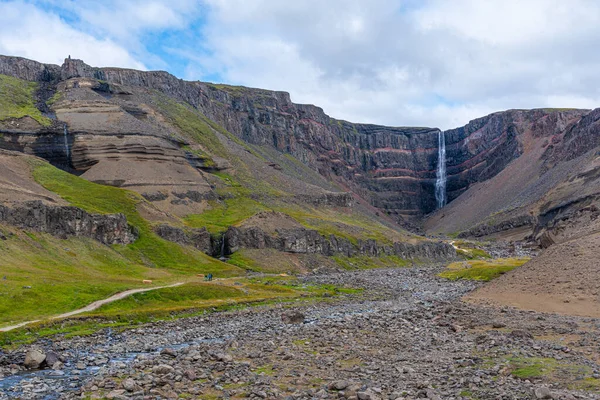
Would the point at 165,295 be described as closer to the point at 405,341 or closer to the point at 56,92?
the point at 405,341

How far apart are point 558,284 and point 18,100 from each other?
178033mm

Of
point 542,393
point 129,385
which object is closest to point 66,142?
point 129,385

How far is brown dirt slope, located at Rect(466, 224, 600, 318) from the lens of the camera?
45500mm

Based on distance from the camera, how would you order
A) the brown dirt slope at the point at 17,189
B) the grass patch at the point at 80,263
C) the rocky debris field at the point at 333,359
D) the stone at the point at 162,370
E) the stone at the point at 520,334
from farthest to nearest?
the brown dirt slope at the point at 17,189
the grass patch at the point at 80,263
the stone at the point at 520,334
the stone at the point at 162,370
the rocky debris field at the point at 333,359

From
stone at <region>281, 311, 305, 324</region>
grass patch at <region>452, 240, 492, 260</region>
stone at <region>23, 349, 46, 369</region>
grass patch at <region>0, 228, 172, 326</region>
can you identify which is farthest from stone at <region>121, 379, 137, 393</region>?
grass patch at <region>452, 240, 492, 260</region>

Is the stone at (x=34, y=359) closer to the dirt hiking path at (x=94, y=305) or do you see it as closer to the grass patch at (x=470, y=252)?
the dirt hiking path at (x=94, y=305)

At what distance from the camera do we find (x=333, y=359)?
29.8m

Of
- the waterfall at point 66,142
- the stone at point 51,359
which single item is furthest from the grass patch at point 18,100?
the stone at point 51,359

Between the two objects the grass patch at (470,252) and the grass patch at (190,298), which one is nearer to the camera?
the grass patch at (190,298)

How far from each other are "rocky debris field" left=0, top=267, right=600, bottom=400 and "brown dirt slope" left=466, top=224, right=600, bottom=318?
358 centimetres

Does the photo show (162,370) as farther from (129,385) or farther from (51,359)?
(51,359)

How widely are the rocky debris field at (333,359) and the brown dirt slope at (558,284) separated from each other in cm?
358

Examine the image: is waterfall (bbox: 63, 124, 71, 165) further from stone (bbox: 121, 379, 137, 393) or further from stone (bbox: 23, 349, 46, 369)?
stone (bbox: 121, 379, 137, 393)

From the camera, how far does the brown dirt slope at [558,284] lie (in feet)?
149
